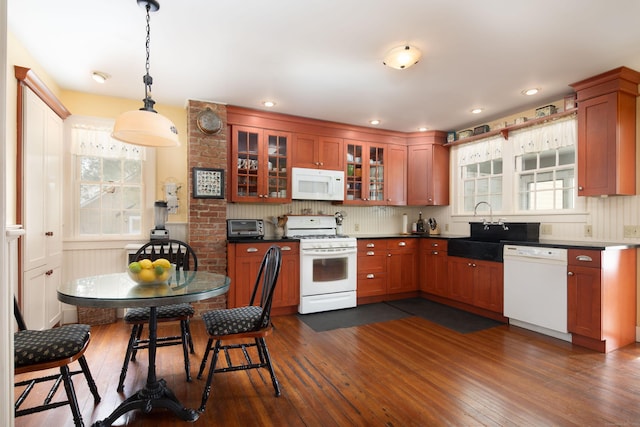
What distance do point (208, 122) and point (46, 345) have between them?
108 inches

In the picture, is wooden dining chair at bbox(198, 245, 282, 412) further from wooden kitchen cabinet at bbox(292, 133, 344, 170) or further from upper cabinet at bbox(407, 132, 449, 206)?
upper cabinet at bbox(407, 132, 449, 206)

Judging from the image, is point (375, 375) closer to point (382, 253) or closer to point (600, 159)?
point (382, 253)

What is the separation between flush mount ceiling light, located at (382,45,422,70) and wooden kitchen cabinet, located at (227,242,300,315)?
2333 millimetres

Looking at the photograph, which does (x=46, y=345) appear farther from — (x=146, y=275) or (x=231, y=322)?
(x=231, y=322)

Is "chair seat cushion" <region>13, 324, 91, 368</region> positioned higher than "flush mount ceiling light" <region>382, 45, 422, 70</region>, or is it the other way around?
"flush mount ceiling light" <region>382, 45, 422, 70</region>

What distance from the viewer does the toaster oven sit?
397 centimetres

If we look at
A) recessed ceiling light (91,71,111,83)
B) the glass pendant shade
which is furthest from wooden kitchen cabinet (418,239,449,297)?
recessed ceiling light (91,71,111,83)

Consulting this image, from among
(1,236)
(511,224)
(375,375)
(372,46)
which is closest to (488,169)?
(511,224)

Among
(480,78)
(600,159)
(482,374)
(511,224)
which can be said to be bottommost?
(482,374)

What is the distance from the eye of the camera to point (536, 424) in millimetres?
1834

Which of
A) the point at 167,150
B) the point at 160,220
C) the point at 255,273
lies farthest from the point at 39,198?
the point at 255,273

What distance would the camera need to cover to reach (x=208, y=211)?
386 cm

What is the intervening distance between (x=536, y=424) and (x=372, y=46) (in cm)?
279

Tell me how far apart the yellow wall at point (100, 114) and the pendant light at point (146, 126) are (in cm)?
131
